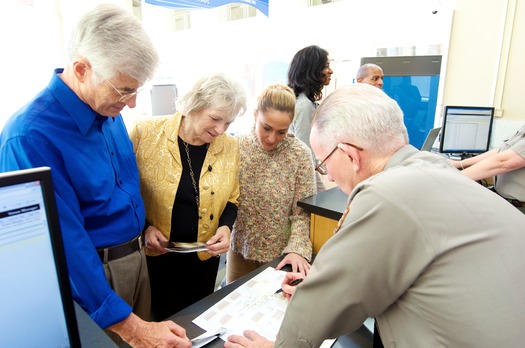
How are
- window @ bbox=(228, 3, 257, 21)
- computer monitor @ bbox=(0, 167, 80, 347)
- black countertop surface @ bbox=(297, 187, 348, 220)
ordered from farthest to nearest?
window @ bbox=(228, 3, 257, 21), black countertop surface @ bbox=(297, 187, 348, 220), computer monitor @ bbox=(0, 167, 80, 347)

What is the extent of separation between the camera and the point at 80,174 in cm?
92

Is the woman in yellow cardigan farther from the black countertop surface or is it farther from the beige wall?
the beige wall

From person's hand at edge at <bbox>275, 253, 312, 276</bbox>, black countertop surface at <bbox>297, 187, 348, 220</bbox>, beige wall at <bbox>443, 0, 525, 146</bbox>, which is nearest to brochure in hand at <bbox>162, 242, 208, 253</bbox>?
person's hand at edge at <bbox>275, 253, 312, 276</bbox>

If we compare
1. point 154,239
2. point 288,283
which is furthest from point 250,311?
point 154,239

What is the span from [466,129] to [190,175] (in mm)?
3212

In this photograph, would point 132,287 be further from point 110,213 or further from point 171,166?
point 171,166

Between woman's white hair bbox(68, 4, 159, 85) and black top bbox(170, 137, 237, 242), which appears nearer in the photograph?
woman's white hair bbox(68, 4, 159, 85)

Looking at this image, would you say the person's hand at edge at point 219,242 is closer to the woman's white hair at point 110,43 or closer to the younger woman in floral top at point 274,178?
the younger woman in floral top at point 274,178

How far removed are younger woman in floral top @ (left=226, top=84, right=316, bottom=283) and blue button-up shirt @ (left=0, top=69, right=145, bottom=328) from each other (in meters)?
0.58

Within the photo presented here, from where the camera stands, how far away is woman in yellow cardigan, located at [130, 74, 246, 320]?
51.0 inches

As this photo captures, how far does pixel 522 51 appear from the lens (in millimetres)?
3377

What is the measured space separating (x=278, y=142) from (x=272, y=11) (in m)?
4.73

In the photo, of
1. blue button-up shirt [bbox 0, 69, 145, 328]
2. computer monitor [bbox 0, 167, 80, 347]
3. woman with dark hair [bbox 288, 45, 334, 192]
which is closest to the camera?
computer monitor [bbox 0, 167, 80, 347]

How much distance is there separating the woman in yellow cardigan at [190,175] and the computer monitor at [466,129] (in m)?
2.83
